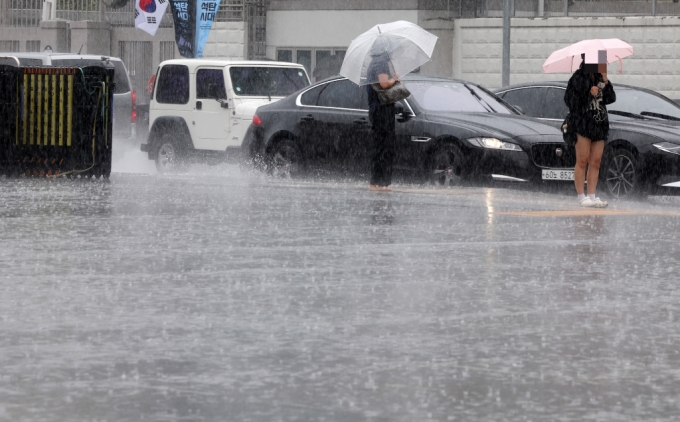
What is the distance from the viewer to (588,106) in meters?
15.8

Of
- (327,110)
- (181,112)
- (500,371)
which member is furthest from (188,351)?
(181,112)

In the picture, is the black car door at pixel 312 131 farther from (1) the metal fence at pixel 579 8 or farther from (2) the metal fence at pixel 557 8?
(1) the metal fence at pixel 579 8

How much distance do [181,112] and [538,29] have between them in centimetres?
1508

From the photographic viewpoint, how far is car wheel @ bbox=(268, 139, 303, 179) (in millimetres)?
19625

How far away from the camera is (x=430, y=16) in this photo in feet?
125

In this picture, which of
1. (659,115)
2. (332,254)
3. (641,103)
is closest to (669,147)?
(659,115)

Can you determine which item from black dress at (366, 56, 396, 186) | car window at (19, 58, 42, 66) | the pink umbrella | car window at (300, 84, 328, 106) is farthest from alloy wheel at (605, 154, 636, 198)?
car window at (19, 58, 42, 66)

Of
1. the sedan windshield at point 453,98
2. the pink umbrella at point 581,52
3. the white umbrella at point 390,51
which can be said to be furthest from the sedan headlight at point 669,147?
the white umbrella at point 390,51

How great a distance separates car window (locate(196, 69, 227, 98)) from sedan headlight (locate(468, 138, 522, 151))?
20.8ft

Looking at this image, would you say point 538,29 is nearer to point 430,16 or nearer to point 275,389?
point 430,16

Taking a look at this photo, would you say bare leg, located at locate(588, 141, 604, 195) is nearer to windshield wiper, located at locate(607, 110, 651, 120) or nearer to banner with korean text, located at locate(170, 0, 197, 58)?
windshield wiper, located at locate(607, 110, 651, 120)

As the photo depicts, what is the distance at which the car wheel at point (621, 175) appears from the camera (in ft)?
57.5

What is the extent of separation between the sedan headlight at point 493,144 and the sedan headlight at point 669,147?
152cm

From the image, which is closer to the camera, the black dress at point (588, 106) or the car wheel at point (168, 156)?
the black dress at point (588, 106)
